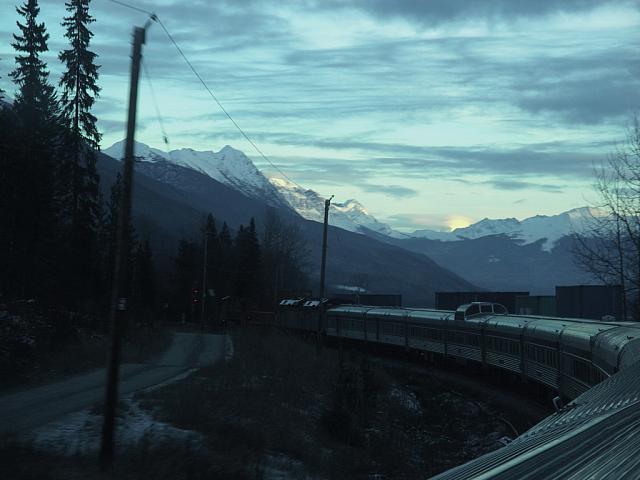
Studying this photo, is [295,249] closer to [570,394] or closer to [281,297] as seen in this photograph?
[281,297]

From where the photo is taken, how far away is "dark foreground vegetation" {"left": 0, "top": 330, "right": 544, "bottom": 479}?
11477mm

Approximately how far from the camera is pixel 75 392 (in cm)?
1969

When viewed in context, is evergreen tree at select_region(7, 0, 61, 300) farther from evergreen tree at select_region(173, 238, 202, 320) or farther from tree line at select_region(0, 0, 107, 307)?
evergreen tree at select_region(173, 238, 202, 320)

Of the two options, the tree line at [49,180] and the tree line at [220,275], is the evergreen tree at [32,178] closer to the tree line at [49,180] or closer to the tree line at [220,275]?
the tree line at [49,180]

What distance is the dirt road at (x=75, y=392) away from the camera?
50.1 feet

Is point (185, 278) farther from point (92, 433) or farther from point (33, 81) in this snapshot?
point (92, 433)

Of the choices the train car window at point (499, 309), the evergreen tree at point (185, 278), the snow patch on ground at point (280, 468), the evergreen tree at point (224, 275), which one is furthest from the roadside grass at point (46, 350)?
the evergreen tree at point (224, 275)

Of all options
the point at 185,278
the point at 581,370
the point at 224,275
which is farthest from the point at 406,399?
the point at 224,275

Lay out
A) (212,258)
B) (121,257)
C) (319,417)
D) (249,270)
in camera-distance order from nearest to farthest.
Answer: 1. (121,257)
2. (319,417)
3. (249,270)
4. (212,258)

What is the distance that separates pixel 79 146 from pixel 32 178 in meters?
8.21

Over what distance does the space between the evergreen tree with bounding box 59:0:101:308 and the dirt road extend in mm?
17509

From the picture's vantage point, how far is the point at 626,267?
3503cm

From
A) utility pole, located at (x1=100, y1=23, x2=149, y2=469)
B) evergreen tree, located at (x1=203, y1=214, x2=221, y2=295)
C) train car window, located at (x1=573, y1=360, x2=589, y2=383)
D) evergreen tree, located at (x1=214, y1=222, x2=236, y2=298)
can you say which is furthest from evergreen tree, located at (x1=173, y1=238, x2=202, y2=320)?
utility pole, located at (x1=100, y1=23, x2=149, y2=469)

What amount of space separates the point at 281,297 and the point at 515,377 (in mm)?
63668
